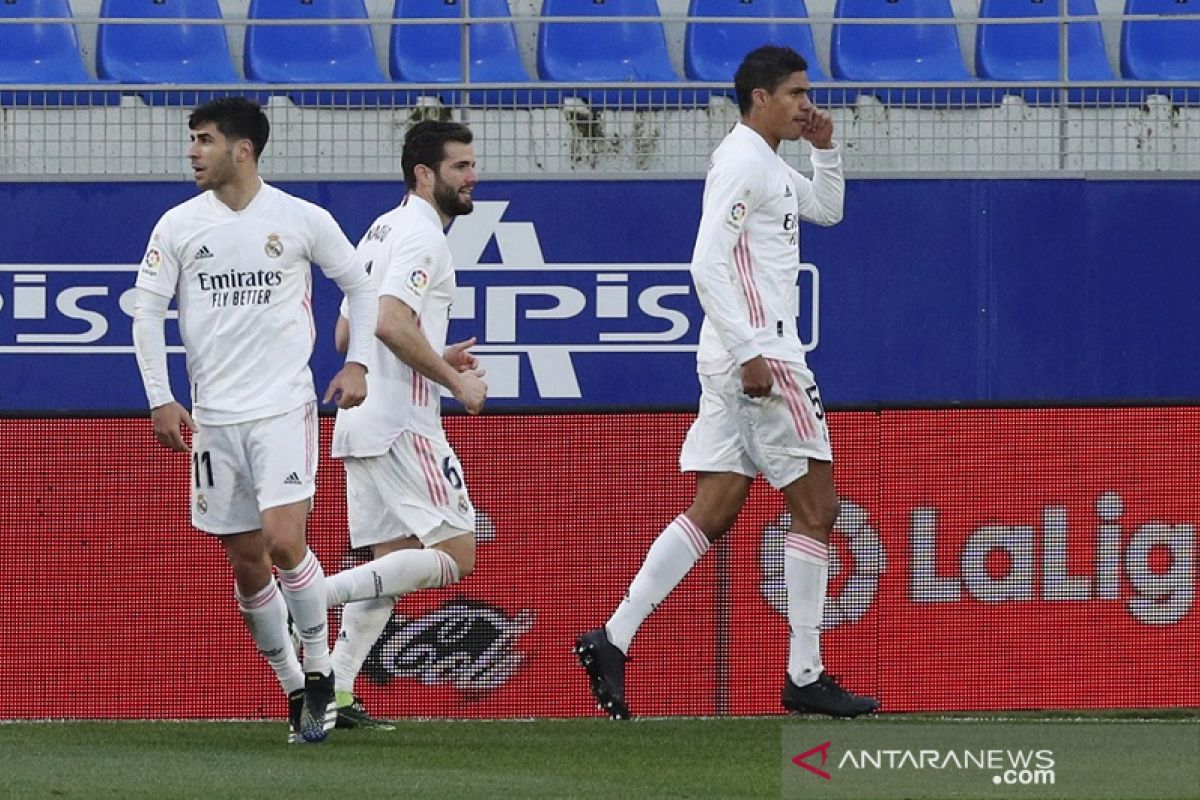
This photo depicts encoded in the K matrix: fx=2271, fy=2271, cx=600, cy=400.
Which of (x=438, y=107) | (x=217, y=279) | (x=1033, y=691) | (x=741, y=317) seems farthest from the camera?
(x=438, y=107)

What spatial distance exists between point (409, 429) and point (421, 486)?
170 mm

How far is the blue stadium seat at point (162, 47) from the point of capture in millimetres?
12203

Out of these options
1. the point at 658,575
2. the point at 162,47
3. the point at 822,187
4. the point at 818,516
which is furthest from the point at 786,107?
the point at 162,47

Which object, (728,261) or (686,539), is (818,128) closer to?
(728,261)

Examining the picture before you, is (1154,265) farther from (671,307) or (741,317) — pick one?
(741,317)

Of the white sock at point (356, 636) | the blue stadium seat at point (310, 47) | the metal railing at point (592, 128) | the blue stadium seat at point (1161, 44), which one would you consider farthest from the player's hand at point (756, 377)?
the blue stadium seat at point (1161, 44)

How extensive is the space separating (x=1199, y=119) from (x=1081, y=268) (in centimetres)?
93

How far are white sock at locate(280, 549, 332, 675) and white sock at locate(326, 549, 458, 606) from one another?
13 centimetres

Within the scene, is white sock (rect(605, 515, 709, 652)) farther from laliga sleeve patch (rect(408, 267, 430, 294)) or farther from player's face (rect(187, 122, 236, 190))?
player's face (rect(187, 122, 236, 190))

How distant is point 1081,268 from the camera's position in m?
11.0

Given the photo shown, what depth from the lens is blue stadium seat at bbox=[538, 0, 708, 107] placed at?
484 inches

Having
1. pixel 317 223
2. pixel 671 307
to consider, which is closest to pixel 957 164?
pixel 671 307

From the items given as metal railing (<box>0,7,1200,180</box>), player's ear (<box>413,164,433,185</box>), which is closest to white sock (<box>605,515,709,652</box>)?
player's ear (<box>413,164,433,185</box>)

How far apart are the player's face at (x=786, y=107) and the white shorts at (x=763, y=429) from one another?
0.75 m
